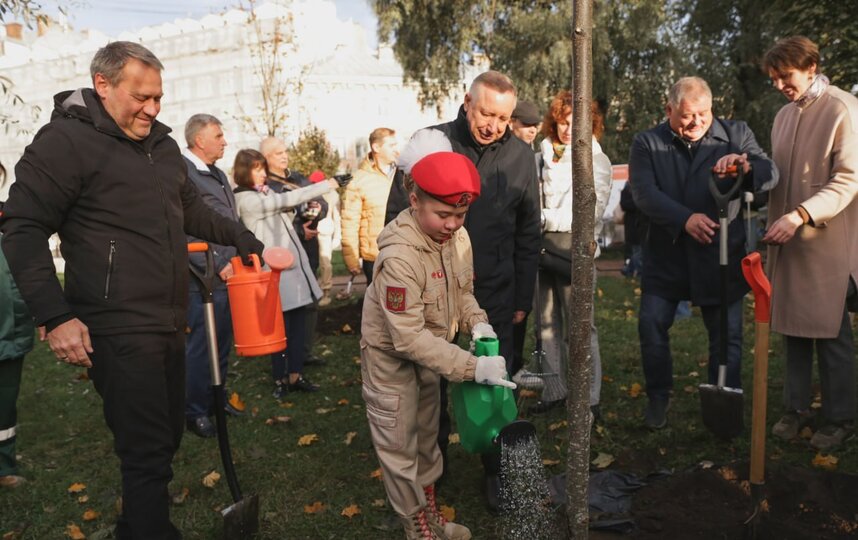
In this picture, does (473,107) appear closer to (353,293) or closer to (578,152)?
(578,152)

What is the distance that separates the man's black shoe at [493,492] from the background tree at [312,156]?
1407cm

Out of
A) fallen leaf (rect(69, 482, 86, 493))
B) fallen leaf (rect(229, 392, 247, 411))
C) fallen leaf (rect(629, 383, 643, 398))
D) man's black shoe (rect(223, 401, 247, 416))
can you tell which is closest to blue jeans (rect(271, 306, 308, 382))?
fallen leaf (rect(229, 392, 247, 411))

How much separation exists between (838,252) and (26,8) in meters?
5.94

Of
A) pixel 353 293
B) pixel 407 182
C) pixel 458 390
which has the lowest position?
pixel 353 293

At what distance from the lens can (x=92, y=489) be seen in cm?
459

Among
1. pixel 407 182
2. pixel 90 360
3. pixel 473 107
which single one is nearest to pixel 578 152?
pixel 407 182

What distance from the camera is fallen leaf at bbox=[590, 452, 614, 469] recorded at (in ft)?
14.1

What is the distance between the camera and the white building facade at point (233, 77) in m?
30.1

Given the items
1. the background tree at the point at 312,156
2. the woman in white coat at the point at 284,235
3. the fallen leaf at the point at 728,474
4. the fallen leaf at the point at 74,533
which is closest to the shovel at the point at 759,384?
the fallen leaf at the point at 728,474

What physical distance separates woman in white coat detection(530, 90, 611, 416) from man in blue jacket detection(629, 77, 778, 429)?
0.34m

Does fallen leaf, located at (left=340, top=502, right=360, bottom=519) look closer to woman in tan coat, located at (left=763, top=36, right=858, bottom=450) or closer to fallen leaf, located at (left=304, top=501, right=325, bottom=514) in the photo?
fallen leaf, located at (left=304, top=501, right=325, bottom=514)

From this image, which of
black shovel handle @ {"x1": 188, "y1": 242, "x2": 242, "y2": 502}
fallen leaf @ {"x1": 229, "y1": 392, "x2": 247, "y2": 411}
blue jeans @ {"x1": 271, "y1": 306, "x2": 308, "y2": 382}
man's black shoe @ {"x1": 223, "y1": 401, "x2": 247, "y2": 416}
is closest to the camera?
black shovel handle @ {"x1": 188, "y1": 242, "x2": 242, "y2": 502}

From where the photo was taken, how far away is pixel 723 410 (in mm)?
4207

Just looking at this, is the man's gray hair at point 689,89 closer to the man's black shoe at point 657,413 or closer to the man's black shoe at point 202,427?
the man's black shoe at point 657,413
